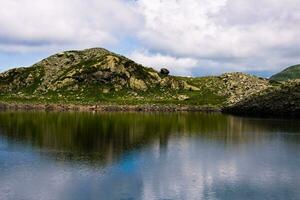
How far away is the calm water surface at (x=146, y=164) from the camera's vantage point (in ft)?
257

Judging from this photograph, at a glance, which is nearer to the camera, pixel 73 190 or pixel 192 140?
pixel 73 190

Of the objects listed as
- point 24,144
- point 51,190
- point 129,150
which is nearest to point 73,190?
point 51,190

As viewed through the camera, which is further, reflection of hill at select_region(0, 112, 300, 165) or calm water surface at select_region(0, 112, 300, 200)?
reflection of hill at select_region(0, 112, 300, 165)

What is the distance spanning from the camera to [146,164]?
105312 mm

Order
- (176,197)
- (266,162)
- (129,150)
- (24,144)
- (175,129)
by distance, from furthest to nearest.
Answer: (175,129) → (24,144) → (129,150) → (266,162) → (176,197)

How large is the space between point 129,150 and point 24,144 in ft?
107

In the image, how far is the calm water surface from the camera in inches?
3083

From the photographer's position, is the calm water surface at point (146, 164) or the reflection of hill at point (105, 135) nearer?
the calm water surface at point (146, 164)

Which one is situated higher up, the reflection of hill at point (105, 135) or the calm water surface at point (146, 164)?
the reflection of hill at point (105, 135)

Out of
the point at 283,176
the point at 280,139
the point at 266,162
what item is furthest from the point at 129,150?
the point at 280,139

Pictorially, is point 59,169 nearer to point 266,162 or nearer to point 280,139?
point 266,162

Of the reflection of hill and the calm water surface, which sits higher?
the reflection of hill

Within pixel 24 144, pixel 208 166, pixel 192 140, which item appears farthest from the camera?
pixel 192 140

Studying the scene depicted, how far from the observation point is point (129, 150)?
416 ft
